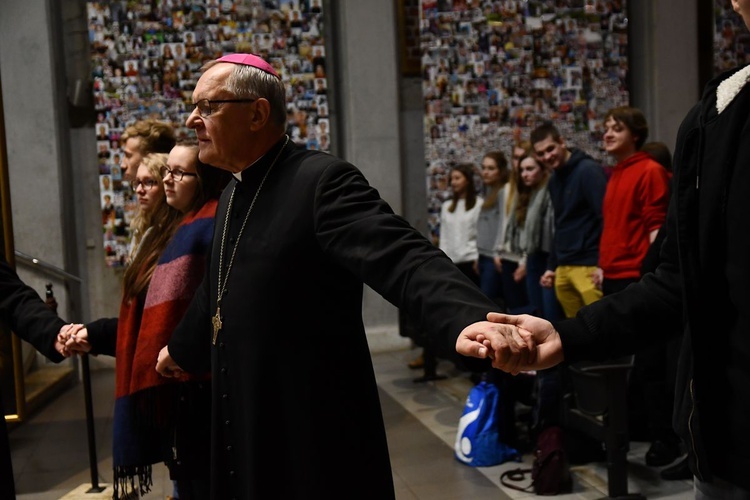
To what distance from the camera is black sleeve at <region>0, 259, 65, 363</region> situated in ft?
11.8

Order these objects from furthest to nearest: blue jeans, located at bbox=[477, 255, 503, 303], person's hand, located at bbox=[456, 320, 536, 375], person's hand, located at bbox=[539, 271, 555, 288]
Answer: blue jeans, located at bbox=[477, 255, 503, 303] < person's hand, located at bbox=[539, 271, 555, 288] < person's hand, located at bbox=[456, 320, 536, 375]

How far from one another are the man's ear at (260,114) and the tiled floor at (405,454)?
9.10 feet

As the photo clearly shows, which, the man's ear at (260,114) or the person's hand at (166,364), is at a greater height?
the man's ear at (260,114)

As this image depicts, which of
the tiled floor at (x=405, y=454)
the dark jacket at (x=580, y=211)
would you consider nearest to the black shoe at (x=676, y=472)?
the tiled floor at (x=405, y=454)

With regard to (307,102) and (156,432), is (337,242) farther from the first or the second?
(307,102)

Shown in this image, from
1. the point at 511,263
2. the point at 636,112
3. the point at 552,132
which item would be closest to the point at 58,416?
the point at 511,263

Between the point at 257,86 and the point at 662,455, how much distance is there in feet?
11.8

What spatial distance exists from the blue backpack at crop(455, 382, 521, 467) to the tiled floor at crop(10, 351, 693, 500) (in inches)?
2.7

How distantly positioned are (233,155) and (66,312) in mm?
6454

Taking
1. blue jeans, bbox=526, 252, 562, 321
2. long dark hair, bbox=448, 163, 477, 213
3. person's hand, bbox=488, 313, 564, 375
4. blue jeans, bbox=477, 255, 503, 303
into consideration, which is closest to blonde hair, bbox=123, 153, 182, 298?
person's hand, bbox=488, 313, 564, 375

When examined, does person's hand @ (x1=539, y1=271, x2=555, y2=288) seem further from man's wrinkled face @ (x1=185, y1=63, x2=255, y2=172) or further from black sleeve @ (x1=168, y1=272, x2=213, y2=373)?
man's wrinkled face @ (x1=185, y1=63, x2=255, y2=172)

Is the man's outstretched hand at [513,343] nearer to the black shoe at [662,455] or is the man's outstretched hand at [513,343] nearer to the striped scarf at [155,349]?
the striped scarf at [155,349]

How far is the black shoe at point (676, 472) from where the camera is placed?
486 cm

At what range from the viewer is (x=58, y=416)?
23.4 ft
